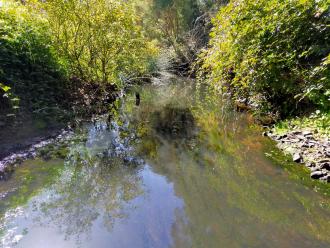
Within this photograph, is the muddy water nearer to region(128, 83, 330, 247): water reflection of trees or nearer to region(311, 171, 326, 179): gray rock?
region(128, 83, 330, 247): water reflection of trees

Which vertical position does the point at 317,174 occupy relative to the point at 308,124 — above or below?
below

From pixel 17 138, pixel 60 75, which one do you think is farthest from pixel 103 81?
pixel 17 138

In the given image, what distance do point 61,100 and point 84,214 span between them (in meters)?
5.57

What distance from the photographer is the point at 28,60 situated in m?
8.97

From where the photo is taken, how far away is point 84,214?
15.2ft

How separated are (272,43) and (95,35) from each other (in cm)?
586

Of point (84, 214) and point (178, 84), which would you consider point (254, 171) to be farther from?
point (178, 84)

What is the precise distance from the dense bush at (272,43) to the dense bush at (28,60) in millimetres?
4782

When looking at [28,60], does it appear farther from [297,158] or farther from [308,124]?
[308,124]

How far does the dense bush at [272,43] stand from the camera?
6281 mm

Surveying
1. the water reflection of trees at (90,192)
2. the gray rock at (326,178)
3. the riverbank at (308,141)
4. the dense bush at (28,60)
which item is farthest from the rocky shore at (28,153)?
the gray rock at (326,178)

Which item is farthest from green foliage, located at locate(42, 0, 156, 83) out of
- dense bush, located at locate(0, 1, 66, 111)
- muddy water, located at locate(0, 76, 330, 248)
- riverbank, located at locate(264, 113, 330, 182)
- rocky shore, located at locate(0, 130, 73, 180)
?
riverbank, located at locate(264, 113, 330, 182)

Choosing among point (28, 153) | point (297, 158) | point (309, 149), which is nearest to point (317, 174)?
point (297, 158)

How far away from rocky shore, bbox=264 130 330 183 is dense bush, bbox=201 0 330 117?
744mm
